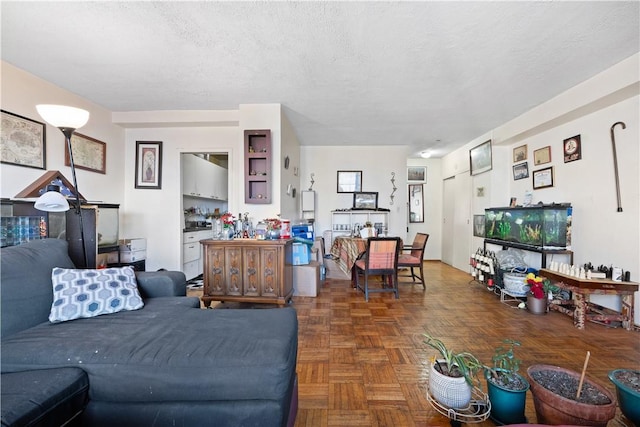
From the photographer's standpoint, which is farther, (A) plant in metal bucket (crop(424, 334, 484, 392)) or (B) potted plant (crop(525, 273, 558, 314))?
(B) potted plant (crop(525, 273, 558, 314))

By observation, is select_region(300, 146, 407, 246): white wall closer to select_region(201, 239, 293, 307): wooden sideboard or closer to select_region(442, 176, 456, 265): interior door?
select_region(442, 176, 456, 265): interior door

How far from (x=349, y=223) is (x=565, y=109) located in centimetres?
370

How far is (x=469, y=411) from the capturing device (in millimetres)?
1445

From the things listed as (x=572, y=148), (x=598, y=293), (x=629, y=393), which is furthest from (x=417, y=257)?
(x=629, y=393)

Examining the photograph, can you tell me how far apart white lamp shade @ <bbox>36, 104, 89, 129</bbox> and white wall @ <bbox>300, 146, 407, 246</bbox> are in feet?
13.2

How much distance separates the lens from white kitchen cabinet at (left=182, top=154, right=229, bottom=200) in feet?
14.5

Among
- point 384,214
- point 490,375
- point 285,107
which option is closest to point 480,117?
point 384,214

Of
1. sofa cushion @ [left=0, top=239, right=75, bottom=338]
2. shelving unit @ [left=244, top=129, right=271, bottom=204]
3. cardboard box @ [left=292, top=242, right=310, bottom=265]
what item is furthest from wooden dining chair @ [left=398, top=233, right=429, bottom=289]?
sofa cushion @ [left=0, top=239, right=75, bottom=338]

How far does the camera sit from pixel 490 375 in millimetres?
1447

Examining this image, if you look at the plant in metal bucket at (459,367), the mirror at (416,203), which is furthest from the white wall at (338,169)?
the plant in metal bucket at (459,367)

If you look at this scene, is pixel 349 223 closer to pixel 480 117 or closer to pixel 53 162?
pixel 480 117

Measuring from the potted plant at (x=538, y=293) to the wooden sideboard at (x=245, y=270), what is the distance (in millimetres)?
2839

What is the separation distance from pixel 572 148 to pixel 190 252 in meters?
5.67

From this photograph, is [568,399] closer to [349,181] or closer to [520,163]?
[520,163]
